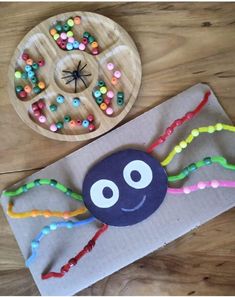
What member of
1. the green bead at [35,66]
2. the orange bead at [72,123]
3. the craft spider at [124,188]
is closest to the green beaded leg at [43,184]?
the craft spider at [124,188]

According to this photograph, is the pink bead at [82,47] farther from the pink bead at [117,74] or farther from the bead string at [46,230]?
the bead string at [46,230]

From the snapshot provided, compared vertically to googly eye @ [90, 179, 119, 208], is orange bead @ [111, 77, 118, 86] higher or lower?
higher

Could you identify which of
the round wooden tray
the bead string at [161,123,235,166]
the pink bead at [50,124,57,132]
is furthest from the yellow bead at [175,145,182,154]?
the pink bead at [50,124,57,132]

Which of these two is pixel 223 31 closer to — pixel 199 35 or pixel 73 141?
pixel 199 35

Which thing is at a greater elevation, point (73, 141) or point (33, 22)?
point (33, 22)

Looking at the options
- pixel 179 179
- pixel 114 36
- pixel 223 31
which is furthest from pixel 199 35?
pixel 179 179

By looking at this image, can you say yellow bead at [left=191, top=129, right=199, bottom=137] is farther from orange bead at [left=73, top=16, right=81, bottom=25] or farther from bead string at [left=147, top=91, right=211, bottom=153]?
orange bead at [left=73, top=16, right=81, bottom=25]
